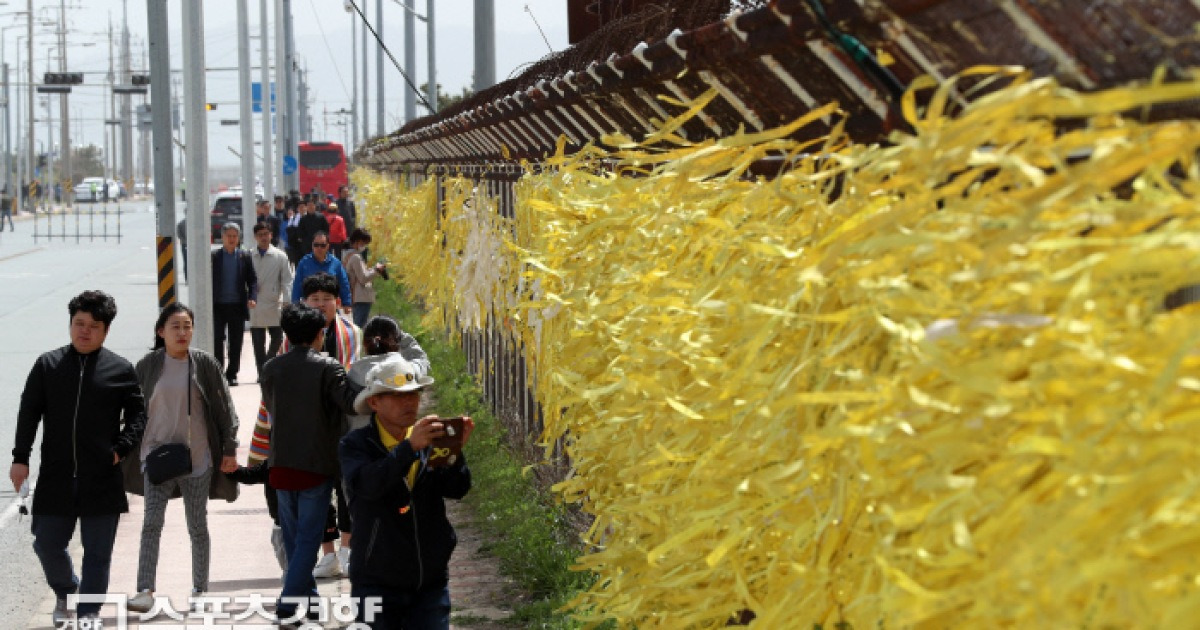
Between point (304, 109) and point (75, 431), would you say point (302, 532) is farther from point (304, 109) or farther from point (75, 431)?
point (304, 109)

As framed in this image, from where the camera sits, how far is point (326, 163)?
7438cm

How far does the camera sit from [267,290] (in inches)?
647

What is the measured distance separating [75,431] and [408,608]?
2.47 metres

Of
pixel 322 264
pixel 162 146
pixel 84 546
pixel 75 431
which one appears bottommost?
pixel 84 546

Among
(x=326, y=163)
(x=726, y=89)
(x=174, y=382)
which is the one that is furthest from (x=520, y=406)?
(x=326, y=163)

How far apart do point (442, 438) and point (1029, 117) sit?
3.66 metres

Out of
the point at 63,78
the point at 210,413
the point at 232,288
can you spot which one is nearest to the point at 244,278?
the point at 232,288

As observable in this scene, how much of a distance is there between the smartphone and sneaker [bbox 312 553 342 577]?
3.50 meters

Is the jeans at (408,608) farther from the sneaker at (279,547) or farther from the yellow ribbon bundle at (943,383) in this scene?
the sneaker at (279,547)

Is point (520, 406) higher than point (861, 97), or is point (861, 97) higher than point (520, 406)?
point (861, 97)

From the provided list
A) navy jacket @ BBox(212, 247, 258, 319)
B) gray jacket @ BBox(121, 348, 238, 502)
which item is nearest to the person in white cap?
gray jacket @ BBox(121, 348, 238, 502)

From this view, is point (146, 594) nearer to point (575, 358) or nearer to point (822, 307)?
point (575, 358)

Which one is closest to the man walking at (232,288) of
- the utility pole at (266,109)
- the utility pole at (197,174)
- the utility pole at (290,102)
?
the utility pole at (197,174)

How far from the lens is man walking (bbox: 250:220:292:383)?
53.5 feet
